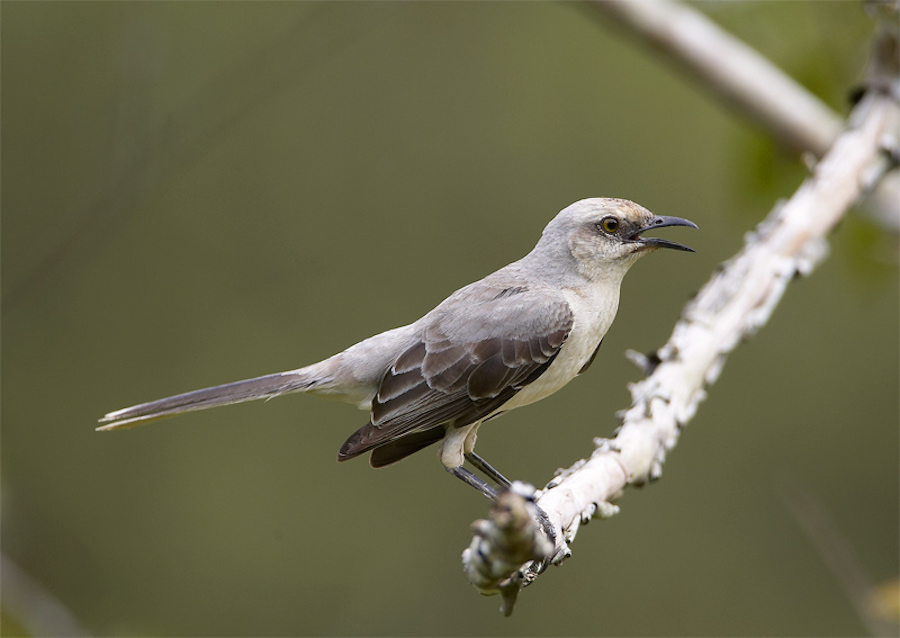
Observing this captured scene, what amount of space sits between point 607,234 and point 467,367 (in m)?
0.83

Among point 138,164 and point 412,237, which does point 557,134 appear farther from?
point 138,164

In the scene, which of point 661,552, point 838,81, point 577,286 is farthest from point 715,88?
point 661,552

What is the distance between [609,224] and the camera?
378 centimetres

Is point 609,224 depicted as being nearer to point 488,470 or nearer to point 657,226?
point 657,226

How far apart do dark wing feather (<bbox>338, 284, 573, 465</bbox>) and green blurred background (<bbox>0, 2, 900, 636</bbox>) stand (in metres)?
3.92

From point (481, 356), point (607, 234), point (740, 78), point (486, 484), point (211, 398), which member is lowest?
point (486, 484)

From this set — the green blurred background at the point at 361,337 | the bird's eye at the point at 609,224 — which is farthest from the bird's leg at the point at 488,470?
the green blurred background at the point at 361,337

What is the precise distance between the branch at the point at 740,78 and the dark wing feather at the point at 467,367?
181cm

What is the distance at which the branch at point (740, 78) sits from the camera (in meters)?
4.69

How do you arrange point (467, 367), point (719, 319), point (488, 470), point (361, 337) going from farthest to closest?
point (361, 337) < point (488, 470) < point (719, 319) < point (467, 367)

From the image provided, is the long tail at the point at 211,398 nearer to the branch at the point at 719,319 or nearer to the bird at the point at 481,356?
the bird at the point at 481,356

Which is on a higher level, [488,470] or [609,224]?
[609,224]

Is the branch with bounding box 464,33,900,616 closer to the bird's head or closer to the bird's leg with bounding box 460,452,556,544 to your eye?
the bird's leg with bounding box 460,452,556,544

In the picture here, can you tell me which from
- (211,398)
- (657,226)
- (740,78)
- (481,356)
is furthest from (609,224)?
(211,398)
